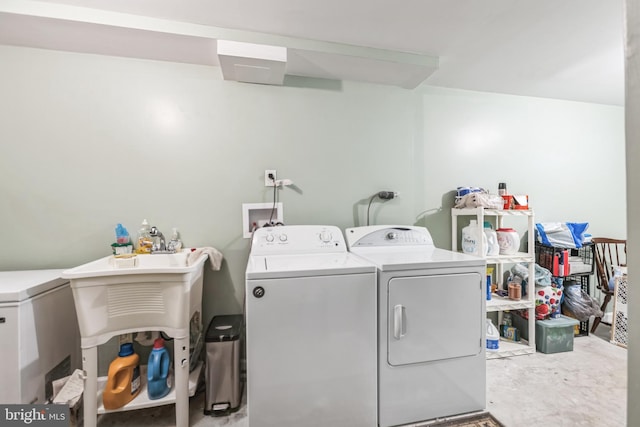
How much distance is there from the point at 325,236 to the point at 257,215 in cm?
57

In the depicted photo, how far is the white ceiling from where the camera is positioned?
4.96 feet

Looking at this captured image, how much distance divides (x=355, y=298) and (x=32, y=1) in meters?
2.38

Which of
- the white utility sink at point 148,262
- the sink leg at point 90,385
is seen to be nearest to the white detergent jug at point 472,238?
the white utility sink at point 148,262

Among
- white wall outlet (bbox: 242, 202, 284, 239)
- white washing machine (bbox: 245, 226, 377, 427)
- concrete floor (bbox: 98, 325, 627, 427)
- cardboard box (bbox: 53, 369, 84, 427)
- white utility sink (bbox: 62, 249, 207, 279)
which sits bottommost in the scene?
concrete floor (bbox: 98, 325, 627, 427)

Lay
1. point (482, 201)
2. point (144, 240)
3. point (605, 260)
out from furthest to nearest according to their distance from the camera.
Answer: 1. point (605, 260)
2. point (482, 201)
3. point (144, 240)

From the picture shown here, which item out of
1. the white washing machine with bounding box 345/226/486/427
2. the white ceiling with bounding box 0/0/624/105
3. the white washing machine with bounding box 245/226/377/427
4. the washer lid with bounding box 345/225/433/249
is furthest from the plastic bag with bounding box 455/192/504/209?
the white washing machine with bounding box 245/226/377/427

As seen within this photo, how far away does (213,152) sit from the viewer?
204cm

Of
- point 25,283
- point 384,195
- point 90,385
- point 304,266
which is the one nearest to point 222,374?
point 90,385

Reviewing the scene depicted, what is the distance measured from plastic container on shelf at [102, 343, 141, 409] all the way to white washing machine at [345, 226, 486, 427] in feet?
4.50

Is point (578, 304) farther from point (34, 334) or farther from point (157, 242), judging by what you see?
point (34, 334)

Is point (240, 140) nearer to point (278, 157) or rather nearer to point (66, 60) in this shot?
point (278, 157)

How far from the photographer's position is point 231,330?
5.64 feet

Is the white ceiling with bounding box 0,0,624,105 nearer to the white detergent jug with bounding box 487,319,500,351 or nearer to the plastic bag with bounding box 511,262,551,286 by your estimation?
the plastic bag with bounding box 511,262,551,286

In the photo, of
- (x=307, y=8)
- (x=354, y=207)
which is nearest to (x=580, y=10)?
(x=307, y=8)
